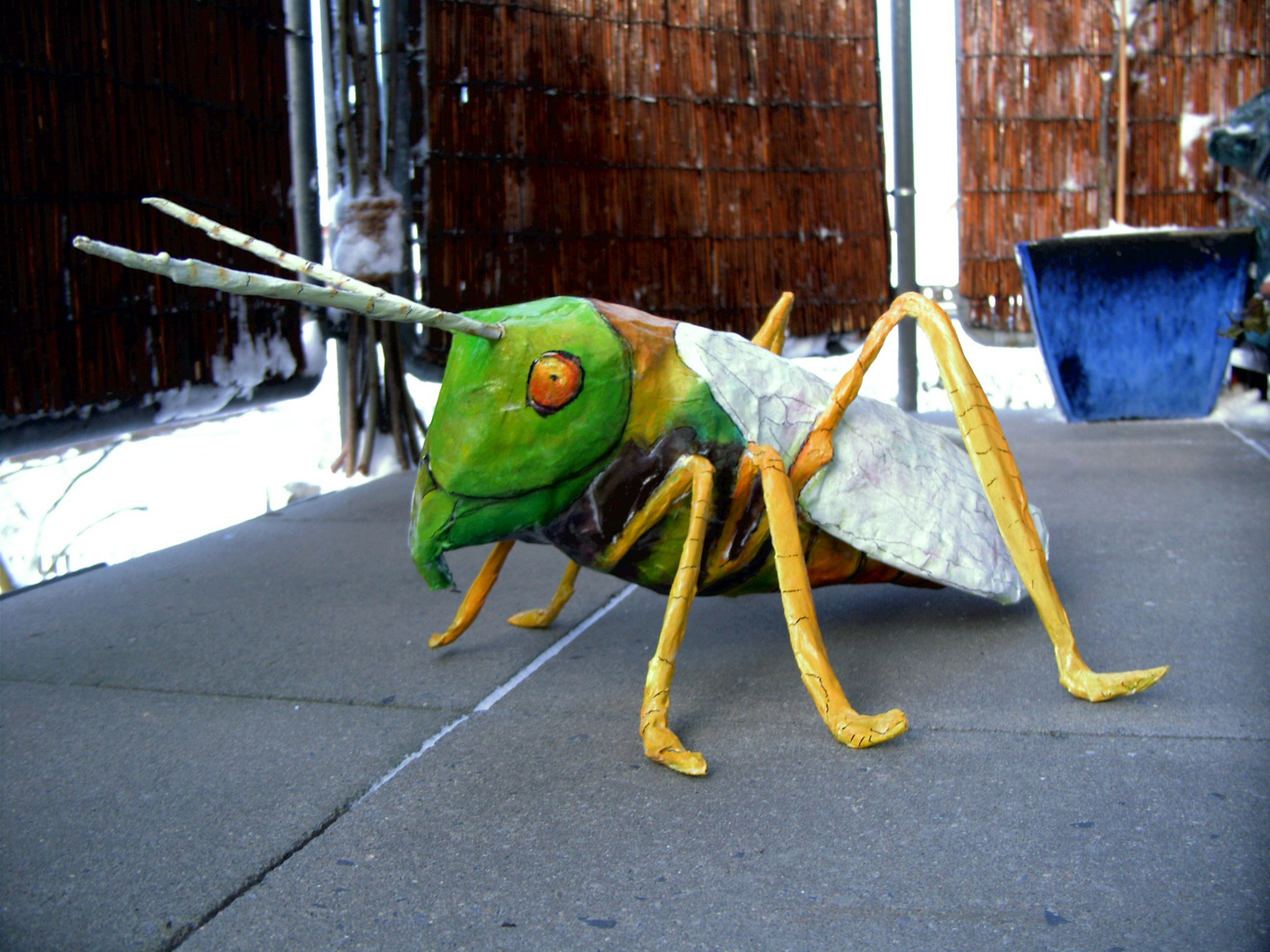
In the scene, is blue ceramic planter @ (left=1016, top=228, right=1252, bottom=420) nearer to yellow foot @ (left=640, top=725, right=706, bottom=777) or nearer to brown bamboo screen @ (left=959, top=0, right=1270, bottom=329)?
brown bamboo screen @ (left=959, top=0, right=1270, bottom=329)

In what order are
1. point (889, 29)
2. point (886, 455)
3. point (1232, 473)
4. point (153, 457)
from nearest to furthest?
point (886, 455), point (153, 457), point (1232, 473), point (889, 29)

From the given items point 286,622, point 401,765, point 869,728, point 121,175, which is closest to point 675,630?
point 869,728

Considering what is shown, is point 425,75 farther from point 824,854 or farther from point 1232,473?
point 824,854

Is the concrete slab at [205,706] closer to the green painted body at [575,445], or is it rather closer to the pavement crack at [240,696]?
the pavement crack at [240,696]

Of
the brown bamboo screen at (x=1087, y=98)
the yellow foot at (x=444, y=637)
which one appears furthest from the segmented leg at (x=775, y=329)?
the brown bamboo screen at (x=1087, y=98)

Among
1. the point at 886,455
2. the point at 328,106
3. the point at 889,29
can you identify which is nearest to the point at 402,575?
the point at 886,455

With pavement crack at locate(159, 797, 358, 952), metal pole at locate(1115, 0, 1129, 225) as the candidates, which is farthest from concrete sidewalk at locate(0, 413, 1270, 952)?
metal pole at locate(1115, 0, 1129, 225)
